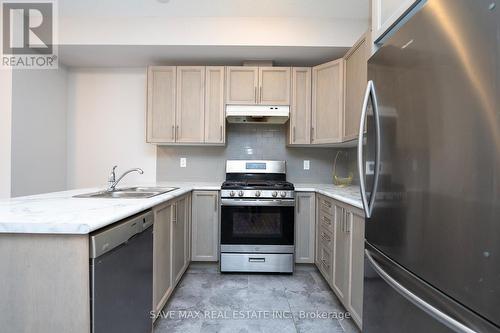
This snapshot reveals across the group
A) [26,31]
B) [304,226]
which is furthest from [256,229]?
A: [26,31]

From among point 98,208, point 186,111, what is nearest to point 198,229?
point 186,111

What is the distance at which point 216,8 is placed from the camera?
240 centimetres

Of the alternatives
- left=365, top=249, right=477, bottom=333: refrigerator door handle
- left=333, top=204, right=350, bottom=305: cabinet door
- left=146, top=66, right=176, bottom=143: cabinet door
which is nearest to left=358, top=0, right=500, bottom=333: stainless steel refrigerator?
left=365, top=249, right=477, bottom=333: refrigerator door handle

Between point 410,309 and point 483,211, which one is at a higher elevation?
point 483,211

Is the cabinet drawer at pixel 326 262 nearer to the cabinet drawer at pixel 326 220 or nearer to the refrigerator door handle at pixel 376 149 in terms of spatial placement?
the cabinet drawer at pixel 326 220

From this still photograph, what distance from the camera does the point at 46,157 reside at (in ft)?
9.46

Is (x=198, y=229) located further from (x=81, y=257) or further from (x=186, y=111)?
(x=81, y=257)

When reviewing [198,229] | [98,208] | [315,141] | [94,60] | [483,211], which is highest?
[94,60]

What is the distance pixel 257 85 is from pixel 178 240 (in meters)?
1.80

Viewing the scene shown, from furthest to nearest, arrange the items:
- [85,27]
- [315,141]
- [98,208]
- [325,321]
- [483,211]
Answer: [315,141], [85,27], [325,321], [98,208], [483,211]

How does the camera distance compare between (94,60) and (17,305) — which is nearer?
(17,305)

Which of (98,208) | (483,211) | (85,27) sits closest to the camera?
(483,211)

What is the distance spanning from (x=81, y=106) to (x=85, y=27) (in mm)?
1027

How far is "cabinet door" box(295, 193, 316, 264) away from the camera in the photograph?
2641mm
